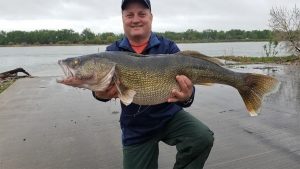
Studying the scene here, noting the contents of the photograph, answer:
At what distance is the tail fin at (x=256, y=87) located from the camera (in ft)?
14.6

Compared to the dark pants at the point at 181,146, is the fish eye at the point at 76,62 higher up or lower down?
higher up

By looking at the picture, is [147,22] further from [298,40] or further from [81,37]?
[81,37]

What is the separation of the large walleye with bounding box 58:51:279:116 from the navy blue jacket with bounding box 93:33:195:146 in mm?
547

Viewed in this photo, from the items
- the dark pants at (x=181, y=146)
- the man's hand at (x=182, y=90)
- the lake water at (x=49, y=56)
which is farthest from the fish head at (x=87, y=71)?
the lake water at (x=49, y=56)

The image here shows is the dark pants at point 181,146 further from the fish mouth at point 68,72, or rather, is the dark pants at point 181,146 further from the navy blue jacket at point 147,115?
the fish mouth at point 68,72

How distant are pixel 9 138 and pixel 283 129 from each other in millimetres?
5202

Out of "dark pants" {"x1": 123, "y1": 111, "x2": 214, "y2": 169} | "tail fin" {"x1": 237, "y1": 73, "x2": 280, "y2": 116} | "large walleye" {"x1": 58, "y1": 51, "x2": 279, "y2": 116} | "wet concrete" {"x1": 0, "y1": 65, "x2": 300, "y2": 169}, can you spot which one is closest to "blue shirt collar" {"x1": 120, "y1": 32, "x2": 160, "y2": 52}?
"large walleye" {"x1": 58, "y1": 51, "x2": 279, "y2": 116}

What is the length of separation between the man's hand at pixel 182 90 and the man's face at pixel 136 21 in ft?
2.91

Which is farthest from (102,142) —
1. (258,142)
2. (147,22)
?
(147,22)

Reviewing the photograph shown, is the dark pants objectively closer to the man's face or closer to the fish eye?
the man's face

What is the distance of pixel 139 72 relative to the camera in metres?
4.14

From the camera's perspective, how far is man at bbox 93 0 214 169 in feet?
15.5

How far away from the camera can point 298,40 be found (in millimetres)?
32469

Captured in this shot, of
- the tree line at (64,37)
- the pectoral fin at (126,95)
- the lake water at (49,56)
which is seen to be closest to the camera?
the pectoral fin at (126,95)
